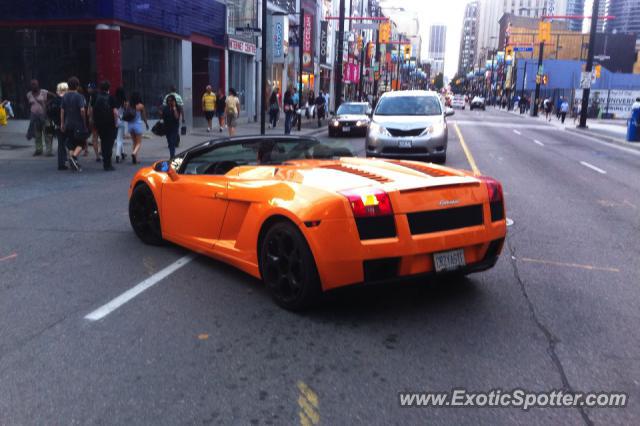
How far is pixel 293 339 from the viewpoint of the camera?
13.1 feet

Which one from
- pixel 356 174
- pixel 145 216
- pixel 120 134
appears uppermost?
pixel 356 174

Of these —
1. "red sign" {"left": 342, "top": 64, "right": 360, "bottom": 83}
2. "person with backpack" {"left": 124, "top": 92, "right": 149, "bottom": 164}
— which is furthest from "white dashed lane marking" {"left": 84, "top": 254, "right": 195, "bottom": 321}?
"red sign" {"left": 342, "top": 64, "right": 360, "bottom": 83}

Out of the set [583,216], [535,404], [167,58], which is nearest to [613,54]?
[167,58]

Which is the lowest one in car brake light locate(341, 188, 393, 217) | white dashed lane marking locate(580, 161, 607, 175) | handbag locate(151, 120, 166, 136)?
white dashed lane marking locate(580, 161, 607, 175)

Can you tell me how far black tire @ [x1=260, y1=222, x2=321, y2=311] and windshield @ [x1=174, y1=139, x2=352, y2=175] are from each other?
1.21m

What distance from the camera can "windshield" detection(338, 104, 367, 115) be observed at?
88.1ft

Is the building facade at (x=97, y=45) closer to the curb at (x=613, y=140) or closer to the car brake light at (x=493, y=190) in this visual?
the curb at (x=613, y=140)

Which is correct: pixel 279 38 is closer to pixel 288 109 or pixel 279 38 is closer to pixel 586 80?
pixel 288 109

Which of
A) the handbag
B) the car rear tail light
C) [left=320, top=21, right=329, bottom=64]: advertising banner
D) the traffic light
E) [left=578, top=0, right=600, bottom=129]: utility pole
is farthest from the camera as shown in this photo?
[left=320, top=21, right=329, bottom=64]: advertising banner

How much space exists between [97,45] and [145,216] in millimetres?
15661

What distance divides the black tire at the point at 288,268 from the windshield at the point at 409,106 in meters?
11.4

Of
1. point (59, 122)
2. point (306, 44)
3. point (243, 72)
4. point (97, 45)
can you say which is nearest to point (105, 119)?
point (59, 122)

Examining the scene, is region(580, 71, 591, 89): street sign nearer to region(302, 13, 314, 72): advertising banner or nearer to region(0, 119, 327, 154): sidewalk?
region(302, 13, 314, 72): advertising banner

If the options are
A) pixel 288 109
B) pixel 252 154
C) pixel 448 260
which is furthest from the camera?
pixel 288 109
